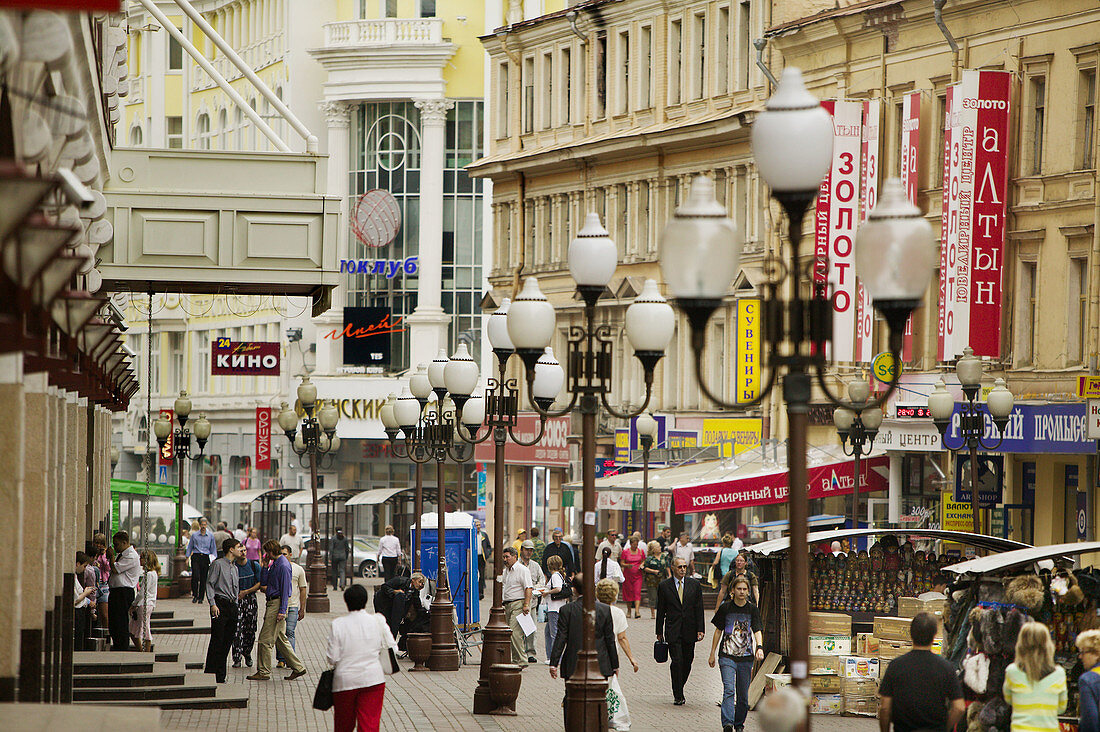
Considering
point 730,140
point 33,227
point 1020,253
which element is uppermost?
point 730,140

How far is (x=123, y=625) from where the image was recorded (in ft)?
73.2

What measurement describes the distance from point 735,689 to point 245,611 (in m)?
8.76

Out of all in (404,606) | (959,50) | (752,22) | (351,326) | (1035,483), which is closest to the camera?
(404,606)

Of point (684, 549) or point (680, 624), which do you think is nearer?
point (680, 624)

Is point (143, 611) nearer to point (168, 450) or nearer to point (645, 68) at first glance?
point (168, 450)

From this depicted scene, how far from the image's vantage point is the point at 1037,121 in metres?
36.3

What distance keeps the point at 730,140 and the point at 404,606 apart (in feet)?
86.3

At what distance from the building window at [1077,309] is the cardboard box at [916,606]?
14897 mm

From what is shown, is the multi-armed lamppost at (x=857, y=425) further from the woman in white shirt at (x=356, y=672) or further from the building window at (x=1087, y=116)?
the woman in white shirt at (x=356, y=672)

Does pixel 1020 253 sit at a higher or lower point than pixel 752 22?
lower

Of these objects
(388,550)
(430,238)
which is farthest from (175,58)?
(388,550)

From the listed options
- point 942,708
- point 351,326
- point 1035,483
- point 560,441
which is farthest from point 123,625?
point 351,326

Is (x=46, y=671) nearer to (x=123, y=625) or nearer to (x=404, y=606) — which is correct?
(x=123, y=625)

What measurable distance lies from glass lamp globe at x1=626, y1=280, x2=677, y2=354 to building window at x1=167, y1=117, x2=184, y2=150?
224 feet
